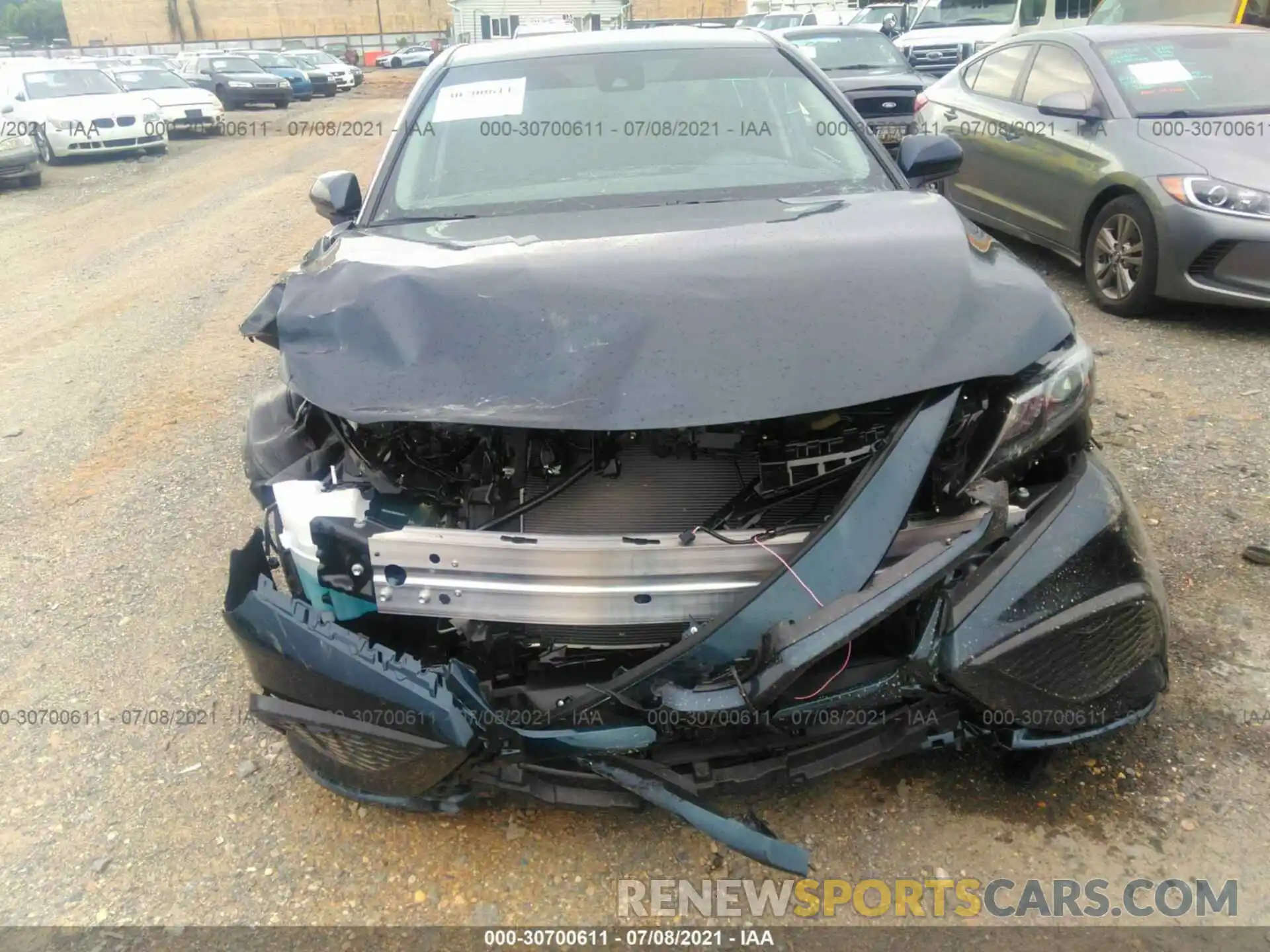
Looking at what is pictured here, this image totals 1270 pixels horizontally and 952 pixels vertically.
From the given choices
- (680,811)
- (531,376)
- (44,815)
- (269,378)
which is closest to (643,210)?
(531,376)

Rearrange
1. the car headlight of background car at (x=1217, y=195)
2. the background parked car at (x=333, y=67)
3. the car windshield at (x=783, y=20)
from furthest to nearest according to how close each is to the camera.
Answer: the background parked car at (x=333, y=67), the car windshield at (x=783, y=20), the car headlight of background car at (x=1217, y=195)

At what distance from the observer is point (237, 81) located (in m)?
23.9

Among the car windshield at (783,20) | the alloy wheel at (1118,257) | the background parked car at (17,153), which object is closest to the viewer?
the alloy wheel at (1118,257)

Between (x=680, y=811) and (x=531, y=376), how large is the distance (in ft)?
2.98

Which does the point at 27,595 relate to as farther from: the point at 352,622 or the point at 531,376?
the point at 531,376

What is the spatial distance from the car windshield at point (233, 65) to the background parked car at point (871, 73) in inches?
736

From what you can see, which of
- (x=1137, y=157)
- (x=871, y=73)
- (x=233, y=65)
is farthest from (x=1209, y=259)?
(x=233, y=65)

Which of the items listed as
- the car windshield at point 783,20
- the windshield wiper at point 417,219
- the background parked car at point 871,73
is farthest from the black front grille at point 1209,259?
the car windshield at point 783,20

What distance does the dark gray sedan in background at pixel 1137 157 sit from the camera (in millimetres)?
4695

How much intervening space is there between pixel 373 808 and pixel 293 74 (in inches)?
1164

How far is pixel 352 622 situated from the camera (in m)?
2.10

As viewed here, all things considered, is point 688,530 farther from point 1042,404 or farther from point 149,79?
point 149,79

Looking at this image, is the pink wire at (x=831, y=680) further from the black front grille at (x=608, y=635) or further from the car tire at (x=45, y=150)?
the car tire at (x=45, y=150)

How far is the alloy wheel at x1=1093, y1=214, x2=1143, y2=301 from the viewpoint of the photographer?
5.12m
